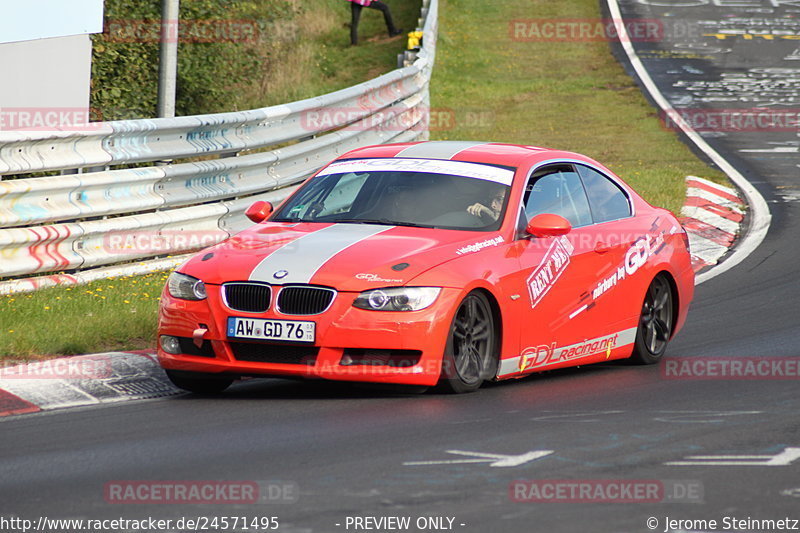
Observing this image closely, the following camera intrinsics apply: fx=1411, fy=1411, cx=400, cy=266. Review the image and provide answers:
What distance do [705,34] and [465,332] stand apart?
31.8 m

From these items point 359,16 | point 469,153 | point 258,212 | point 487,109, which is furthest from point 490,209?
point 359,16

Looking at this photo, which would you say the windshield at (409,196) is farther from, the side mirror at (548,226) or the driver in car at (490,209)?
the side mirror at (548,226)

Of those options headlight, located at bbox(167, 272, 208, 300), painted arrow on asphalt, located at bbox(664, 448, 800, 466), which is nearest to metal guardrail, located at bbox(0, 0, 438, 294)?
headlight, located at bbox(167, 272, 208, 300)

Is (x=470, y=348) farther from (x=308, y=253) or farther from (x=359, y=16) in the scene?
(x=359, y=16)

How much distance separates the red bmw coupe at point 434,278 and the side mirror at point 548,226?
1 cm

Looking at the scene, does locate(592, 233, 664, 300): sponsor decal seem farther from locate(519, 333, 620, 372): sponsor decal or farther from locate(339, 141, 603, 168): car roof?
locate(339, 141, 603, 168): car roof

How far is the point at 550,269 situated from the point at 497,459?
265cm

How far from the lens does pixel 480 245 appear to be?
8375mm

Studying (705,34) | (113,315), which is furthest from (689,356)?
(705,34)

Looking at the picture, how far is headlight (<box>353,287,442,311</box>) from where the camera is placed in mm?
7750

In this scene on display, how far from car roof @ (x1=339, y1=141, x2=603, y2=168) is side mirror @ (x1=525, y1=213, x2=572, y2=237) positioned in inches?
26.0

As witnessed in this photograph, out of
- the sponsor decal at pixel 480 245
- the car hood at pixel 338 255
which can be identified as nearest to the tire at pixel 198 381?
the car hood at pixel 338 255

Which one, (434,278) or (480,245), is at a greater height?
(480,245)

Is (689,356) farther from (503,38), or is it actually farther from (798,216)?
(503,38)
